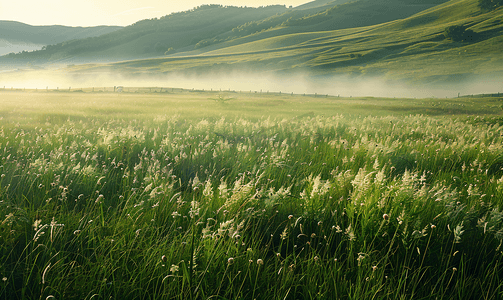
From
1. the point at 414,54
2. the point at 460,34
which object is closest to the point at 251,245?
the point at 414,54

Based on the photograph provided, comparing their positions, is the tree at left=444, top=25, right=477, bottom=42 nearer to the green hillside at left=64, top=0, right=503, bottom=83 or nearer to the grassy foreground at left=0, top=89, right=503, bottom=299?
the green hillside at left=64, top=0, right=503, bottom=83

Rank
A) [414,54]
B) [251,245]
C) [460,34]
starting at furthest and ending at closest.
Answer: [414,54], [460,34], [251,245]

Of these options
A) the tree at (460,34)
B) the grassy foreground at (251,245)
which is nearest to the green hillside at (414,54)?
the tree at (460,34)

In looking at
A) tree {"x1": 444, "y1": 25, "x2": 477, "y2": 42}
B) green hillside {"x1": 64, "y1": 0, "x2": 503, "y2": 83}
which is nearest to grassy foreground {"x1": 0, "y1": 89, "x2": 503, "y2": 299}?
green hillside {"x1": 64, "y1": 0, "x2": 503, "y2": 83}

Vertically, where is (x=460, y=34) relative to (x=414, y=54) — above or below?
above

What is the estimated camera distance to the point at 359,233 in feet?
9.97

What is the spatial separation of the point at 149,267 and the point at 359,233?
200 cm

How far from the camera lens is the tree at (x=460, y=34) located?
510ft

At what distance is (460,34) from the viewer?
15650 centimetres

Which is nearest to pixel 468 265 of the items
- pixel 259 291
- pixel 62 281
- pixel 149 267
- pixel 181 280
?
pixel 259 291

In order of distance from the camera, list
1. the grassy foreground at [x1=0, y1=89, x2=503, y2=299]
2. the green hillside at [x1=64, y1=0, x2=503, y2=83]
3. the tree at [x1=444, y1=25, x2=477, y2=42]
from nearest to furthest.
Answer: the grassy foreground at [x1=0, y1=89, x2=503, y2=299] → the green hillside at [x1=64, y1=0, x2=503, y2=83] → the tree at [x1=444, y1=25, x2=477, y2=42]

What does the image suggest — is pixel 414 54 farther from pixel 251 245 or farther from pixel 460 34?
pixel 251 245

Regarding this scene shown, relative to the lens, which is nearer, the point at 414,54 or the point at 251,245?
the point at 251,245

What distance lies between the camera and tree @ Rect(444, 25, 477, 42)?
15538 cm
